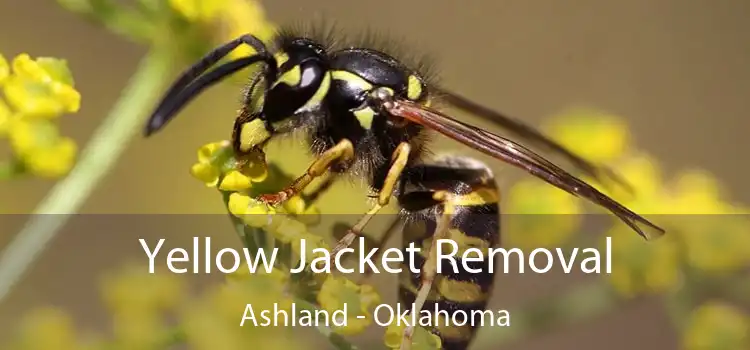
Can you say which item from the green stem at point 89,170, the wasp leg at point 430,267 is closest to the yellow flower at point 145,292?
the green stem at point 89,170

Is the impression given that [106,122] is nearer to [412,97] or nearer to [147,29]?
[147,29]

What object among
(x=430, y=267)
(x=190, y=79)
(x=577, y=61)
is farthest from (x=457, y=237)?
(x=577, y=61)

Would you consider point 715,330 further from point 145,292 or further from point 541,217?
point 145,292

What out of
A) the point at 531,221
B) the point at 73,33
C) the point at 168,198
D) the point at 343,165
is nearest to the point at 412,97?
the point at 343,165

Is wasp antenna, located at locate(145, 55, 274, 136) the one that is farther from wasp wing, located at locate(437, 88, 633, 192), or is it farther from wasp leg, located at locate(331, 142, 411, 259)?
wasp wing, located at locate(437, 88, 633, 192)

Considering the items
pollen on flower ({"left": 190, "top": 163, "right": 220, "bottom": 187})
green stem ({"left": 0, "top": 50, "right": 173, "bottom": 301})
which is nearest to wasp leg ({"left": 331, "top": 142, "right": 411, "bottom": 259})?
pollen on flower ({"left": 190, "top": 163, "right": 220, "bottom": 187})

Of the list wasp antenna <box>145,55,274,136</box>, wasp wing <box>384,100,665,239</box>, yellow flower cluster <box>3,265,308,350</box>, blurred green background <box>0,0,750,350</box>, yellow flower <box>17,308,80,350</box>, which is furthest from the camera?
blurred green background <box>0,0,750,350</box>
